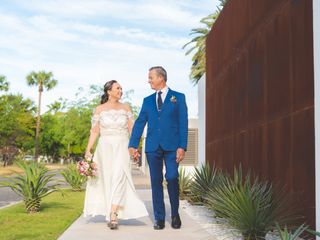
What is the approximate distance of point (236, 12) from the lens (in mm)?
10578

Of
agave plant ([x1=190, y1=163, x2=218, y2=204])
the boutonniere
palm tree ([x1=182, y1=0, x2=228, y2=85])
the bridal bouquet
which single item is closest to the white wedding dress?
the bridal bouquet

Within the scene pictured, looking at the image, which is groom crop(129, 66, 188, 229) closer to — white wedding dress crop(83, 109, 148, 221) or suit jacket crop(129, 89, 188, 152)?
suit jacket crop(129, 89, 188, 152)

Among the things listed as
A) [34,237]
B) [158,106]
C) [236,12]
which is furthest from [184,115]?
[236,12]

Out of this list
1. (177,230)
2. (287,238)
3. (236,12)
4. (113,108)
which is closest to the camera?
(287,238)

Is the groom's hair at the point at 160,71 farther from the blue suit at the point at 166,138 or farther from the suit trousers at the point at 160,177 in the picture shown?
the suit trousers at the point at 160,177

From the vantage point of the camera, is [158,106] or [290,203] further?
[158,106]

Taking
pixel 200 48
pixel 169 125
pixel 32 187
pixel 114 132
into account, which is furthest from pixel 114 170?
pixel 200 48

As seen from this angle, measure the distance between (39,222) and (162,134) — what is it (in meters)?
2.52

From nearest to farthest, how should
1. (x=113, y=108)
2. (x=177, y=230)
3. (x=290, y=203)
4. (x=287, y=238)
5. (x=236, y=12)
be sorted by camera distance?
(x=287, y=238)
(x=290, y=203)
(x=177, y=230)
(x=113, y=108)
(x=236, y=12)

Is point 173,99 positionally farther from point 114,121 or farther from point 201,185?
point 201,185

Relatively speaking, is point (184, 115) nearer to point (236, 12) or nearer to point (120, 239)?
point (120, 239)

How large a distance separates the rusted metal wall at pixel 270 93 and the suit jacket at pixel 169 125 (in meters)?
1.34

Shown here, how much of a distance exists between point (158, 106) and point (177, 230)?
164cm

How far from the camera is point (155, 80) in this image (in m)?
6.83
